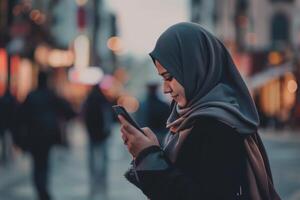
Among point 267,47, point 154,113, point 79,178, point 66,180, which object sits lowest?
point 267,47

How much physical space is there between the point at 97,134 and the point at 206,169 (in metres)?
12.5

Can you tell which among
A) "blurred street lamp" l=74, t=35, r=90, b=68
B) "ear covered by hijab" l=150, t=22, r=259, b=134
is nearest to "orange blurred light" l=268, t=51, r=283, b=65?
"blurred street lamp" l=74, t=35, r=90, b=68

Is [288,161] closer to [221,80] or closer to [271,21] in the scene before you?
[221,80]

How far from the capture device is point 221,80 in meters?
3.42

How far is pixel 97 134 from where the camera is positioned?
51.5 ft

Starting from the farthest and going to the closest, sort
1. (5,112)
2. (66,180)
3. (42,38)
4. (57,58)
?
(57,58)
(42,38)
(5,112)
(66,180)

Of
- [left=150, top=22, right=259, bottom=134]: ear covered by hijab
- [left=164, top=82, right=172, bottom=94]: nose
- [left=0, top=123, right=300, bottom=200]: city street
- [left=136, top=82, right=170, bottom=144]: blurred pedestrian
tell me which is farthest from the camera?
[left=0, top=123, right=300, bottom=200]: city street

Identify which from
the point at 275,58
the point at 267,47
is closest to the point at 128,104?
the point at 267,47

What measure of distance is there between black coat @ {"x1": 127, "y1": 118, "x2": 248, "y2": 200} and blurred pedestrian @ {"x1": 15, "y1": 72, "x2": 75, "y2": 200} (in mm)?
9062

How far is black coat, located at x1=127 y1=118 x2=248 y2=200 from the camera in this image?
10.5 feet

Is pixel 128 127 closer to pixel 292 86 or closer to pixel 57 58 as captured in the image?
pixel 57 58

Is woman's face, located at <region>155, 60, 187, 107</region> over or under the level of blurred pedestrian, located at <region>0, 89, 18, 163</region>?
over

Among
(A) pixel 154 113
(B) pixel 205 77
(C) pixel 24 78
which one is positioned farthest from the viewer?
(C) pixel 24 78

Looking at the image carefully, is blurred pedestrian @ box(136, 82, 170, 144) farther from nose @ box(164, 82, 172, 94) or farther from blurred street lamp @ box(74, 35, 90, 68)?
blurred street lamp @ box(74, 35, 90, 68)
